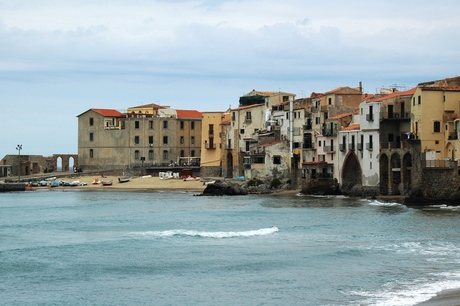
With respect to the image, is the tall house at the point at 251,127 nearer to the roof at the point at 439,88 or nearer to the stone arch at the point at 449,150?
the roof at the point at 439,88

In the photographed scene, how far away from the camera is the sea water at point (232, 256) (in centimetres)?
2958

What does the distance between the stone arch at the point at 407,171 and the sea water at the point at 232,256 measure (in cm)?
386

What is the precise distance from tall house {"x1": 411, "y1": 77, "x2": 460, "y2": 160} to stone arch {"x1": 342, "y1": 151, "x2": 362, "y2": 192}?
1011 cm

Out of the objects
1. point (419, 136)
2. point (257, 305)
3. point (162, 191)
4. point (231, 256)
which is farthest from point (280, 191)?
point (257, 305)

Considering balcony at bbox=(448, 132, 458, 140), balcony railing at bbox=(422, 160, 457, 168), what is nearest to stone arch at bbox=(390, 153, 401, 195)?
balcony at bbox=(448, 132, 458, 140)

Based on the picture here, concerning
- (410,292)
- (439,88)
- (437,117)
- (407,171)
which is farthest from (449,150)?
(410,292)

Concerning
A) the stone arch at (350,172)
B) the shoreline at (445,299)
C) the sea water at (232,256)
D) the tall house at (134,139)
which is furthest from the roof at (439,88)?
the tall house at (134,139)

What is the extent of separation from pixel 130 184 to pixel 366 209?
139ft

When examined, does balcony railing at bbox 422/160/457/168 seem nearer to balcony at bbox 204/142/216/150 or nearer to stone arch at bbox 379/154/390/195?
stone arch at bbox 379/154/390/195

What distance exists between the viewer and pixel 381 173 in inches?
2852

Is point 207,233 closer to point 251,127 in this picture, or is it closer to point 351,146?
point 351,146

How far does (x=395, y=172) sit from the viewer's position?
71000 millimetres

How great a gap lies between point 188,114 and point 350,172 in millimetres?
40063

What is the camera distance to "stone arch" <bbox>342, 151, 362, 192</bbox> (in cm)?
7731
